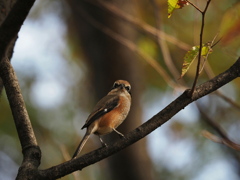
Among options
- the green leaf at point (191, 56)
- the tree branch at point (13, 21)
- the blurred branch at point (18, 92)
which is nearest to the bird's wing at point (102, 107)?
the blurred branch at point (18, 92)

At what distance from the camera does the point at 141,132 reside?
2.64m

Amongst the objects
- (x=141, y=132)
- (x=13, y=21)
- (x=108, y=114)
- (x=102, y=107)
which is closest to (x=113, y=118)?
(x=108, y=114)

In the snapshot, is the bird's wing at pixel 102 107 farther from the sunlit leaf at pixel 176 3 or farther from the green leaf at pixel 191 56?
the sunlit leaf at pixel 176 3

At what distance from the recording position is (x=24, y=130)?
2947 mm

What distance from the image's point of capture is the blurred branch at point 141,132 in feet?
8.45

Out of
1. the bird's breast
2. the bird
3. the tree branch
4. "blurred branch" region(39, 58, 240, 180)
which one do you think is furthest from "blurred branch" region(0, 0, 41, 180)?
the bird's breast

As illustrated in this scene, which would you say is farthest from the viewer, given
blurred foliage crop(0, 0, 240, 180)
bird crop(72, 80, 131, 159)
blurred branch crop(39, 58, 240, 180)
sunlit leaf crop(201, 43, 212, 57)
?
blurred foliage crop(0, 0, 240, 180)

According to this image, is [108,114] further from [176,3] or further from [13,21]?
[13,21]

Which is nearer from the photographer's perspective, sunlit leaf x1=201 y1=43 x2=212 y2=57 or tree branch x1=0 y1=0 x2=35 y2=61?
tree branch x1=0 y1=0 x2=35 y2=61

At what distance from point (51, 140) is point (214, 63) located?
357 centimetres

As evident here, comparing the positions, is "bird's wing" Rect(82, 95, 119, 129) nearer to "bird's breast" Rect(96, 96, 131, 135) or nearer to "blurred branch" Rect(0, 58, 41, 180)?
"bird's breast" Rect(96, 96, 131, 135)

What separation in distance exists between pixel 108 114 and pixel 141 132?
70.0 inches

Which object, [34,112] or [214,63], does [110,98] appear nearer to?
[214,63]

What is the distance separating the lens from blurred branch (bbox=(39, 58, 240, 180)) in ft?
8.45
